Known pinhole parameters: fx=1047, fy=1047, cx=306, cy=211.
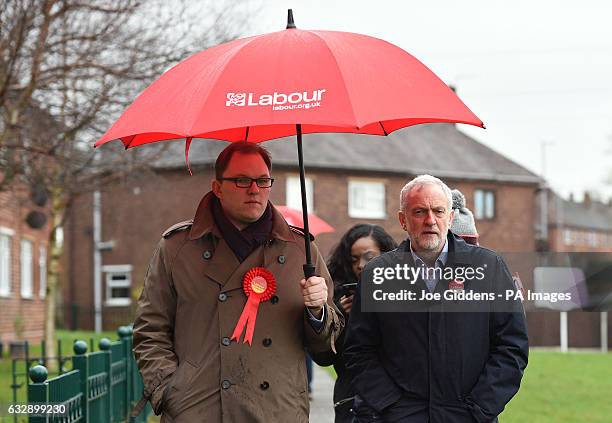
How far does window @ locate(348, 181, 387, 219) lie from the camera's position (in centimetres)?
4656

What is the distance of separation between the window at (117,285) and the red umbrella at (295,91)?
1629 inches

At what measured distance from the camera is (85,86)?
16.6 meters

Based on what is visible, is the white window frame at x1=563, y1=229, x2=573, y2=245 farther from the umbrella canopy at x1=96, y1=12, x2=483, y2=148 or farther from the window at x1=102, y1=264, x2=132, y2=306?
the umbrella canopy at x1=96, y1=12, x2=483, y2=148

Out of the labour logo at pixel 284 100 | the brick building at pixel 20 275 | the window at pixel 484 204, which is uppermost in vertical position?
the window at pixel 484 204

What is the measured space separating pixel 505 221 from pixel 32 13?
39.5 meters

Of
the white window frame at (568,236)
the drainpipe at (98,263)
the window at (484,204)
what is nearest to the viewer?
the drainpipe at (98,263)

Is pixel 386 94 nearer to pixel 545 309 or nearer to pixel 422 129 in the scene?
pixel 545 309

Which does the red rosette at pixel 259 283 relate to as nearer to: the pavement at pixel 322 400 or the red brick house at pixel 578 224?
the pavement at pixel 322 400

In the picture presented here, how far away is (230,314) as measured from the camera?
4680 millimetres

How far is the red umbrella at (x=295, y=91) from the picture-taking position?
4430mm

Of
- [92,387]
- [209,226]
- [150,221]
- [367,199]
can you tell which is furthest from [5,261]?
[209,226]

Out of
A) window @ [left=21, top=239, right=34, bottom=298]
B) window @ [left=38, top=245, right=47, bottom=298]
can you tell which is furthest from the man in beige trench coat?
window @ [left=38, top=245, right=47, bottom=298]

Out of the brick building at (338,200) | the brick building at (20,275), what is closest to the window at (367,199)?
the brick building at (338,200)

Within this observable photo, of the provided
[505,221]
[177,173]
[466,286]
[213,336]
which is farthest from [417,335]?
[505,221]
